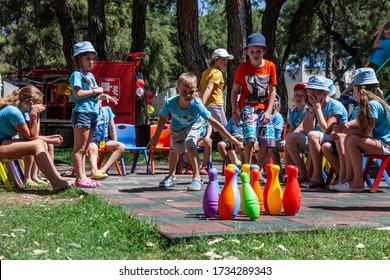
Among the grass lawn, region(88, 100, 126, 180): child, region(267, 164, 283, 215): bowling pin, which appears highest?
region(88, 100, 126, 180): child

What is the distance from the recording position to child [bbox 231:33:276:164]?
28.4ft

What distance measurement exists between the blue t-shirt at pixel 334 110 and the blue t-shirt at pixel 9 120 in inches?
145

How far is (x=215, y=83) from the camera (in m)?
10.8

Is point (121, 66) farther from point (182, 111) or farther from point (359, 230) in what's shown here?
point (359, 230)

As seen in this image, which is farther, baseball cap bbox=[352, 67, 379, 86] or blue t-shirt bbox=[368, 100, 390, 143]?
baseball cap bbox=[352, 67, 379, 86]

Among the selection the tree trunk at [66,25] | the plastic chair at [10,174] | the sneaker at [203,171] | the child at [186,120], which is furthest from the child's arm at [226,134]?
the tree trunk at [66,25]

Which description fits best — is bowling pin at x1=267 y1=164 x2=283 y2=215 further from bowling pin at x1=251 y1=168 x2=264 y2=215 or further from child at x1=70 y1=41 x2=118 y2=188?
child at x1=70 y1=41 x2=118 y2=188

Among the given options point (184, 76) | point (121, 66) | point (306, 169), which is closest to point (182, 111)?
point (184, 76)

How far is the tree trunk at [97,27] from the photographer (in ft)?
59.8

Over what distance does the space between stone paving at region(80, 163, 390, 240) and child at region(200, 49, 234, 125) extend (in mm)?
2220

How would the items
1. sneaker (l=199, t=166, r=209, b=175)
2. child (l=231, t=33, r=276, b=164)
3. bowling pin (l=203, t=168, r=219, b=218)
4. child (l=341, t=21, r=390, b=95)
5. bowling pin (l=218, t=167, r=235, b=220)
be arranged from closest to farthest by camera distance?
bowling pin (l=218, t=167, r=235, b=220)
bowling pin (l=203, t=168, r=219, b=218)
child (l=231, t=33, r=276, b=164)
child (l=341, t=21, r=390, b=95)
sneaker (l=199, t=166, r=209, b=175)

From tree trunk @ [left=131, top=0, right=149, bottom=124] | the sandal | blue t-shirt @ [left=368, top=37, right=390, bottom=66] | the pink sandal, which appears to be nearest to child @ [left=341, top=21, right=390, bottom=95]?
blue t-shirt @ [left=368, top=37, right=390, bottom=66]

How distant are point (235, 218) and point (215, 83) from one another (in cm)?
530

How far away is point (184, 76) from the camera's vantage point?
25.4 ft
